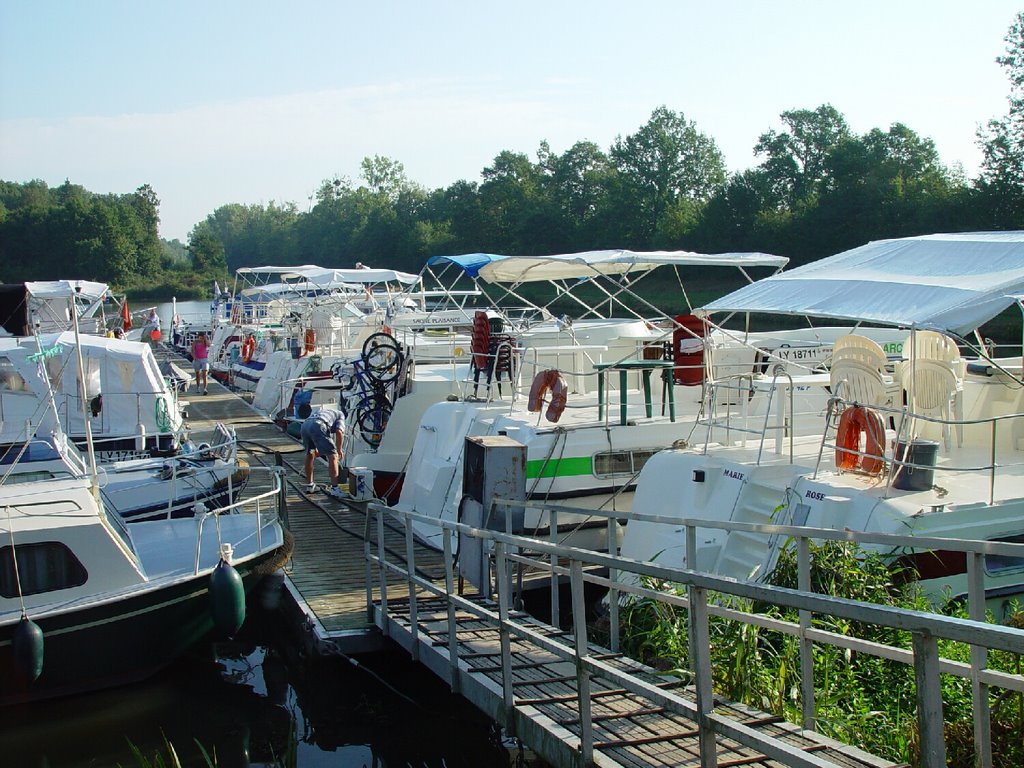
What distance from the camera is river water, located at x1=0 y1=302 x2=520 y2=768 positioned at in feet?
30.2

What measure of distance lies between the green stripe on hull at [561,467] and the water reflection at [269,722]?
2.96 metres

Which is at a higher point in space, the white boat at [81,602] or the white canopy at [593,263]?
the white canopy at [593,263]

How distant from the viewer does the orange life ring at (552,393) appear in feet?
41.5

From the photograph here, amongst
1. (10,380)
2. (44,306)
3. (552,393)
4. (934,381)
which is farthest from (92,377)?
(934,381)

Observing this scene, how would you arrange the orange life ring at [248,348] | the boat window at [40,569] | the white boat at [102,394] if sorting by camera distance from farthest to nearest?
1. the orange life ring at [248,348]
2. the white boat at [102,394]
3. the boat window at [40,569]

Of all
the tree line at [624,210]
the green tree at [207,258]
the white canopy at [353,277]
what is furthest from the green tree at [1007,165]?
the green tree at [207,258]

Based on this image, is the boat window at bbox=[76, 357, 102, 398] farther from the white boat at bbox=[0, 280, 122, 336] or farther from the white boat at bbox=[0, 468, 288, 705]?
the white boat at bbox=[0, 468, 288, 705]

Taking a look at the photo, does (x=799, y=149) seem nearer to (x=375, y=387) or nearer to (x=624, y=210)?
(x=624, y=210)

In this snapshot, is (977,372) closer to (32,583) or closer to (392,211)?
(32,583)

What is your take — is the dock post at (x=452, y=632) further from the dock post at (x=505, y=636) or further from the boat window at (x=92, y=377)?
the boat window at (x=92, y=377)

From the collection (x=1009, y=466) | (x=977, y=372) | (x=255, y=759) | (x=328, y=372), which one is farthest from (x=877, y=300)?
(x=328, y=372)

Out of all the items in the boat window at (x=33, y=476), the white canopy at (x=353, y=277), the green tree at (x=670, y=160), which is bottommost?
the boat window at (x=33, y=476)

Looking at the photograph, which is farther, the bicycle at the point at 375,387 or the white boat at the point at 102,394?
the bicycle at the point at 375,387

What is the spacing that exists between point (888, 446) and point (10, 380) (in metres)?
13.8
